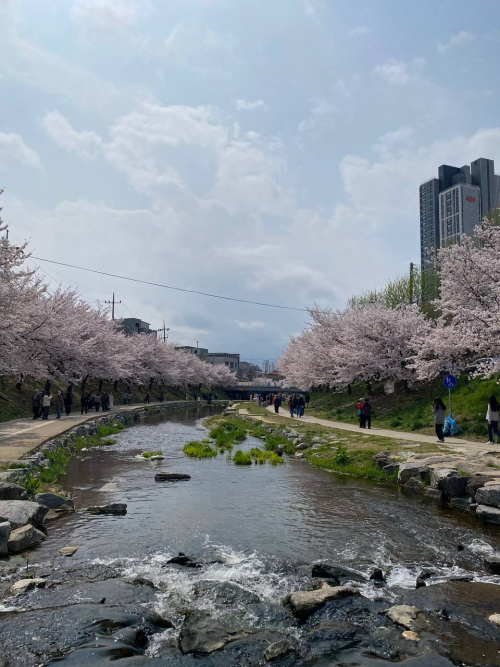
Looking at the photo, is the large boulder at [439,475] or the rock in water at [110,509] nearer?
the rock in water at [110,509]

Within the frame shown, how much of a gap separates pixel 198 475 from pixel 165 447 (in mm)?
8945

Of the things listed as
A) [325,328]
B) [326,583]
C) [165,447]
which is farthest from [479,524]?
[325,328]

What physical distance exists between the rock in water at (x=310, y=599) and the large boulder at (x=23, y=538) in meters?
5.62

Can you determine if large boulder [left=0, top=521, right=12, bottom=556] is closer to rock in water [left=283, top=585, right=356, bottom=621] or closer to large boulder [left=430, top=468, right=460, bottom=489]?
rock in water [left=283, top=585, right=356, bottom=621]

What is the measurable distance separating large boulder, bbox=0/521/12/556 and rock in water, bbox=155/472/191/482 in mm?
7636

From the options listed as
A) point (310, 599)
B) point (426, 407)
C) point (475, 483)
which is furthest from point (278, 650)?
point (426, 407)

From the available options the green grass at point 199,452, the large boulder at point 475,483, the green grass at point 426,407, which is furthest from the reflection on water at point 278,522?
the green grass at point 426,407

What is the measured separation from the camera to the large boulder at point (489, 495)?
12.6 metres

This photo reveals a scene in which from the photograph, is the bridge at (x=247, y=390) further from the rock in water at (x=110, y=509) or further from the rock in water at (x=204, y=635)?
the rock in water at (x=204, y=635)

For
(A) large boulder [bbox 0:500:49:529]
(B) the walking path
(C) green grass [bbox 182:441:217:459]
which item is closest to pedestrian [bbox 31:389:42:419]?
(B) the walking path

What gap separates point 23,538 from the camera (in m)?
9.71

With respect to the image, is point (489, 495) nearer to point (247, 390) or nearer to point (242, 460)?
point (242, 460)

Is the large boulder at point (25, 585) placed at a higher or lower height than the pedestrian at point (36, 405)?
lower

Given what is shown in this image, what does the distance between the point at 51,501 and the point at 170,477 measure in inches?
204
